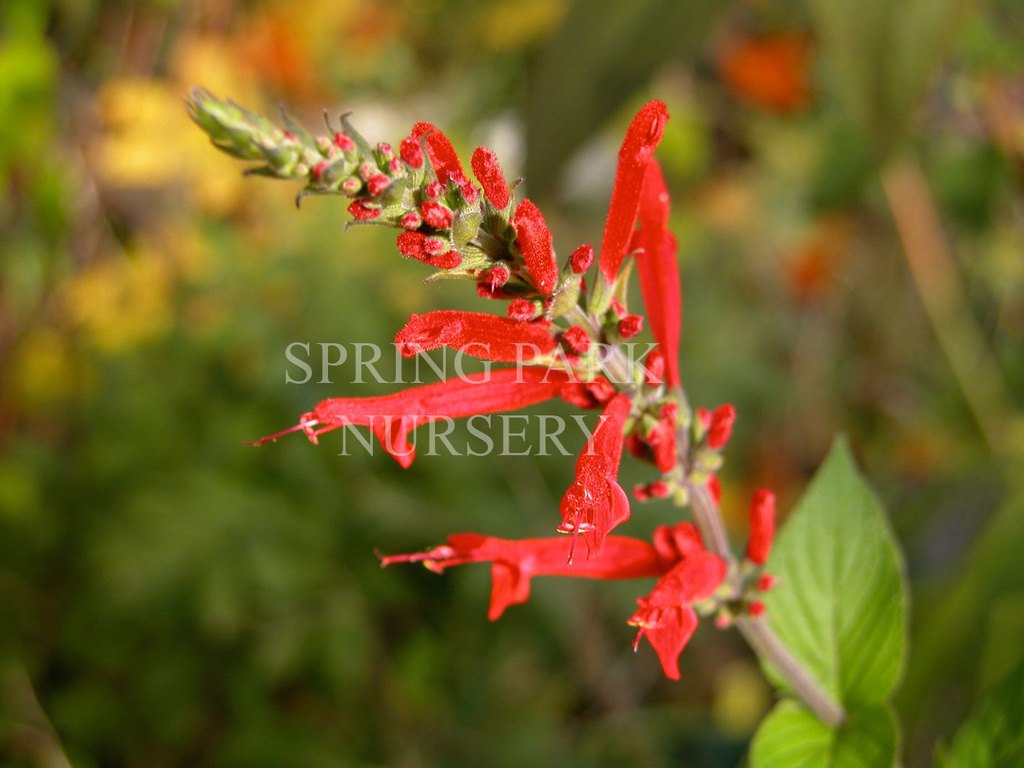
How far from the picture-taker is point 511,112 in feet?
8.31

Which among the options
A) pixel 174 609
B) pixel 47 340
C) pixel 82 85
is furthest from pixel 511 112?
pixel 174 609

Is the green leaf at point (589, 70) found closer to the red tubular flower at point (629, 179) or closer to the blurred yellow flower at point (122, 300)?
the red tubular flower at point (629, 179)

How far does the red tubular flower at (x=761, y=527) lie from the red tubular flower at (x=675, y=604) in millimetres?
57

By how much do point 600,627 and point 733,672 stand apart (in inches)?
18.2

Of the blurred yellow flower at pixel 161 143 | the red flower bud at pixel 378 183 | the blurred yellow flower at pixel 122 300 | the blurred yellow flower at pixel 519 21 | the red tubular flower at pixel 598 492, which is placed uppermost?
the blurred yellow flower at pixel 519 21

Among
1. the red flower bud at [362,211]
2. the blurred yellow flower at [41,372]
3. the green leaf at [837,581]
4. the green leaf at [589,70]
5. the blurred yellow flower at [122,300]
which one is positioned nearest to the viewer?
the red flower bud at [362,211]

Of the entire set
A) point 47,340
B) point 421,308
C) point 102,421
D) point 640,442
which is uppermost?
point 47,340

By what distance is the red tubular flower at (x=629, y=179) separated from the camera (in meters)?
0.49

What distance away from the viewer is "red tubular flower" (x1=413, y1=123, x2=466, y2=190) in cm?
46

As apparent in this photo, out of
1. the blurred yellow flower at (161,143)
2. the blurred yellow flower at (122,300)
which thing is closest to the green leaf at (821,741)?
the blurred yellow flower at (122,300)

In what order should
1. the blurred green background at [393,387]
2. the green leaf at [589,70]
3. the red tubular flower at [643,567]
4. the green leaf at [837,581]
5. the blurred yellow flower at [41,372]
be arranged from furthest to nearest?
the blurred yellow flower at [41,372], the blurred green background at [393,387], the green leaf at [589,70], the green leaf at [837,581], the red tubular flower at [643,567]

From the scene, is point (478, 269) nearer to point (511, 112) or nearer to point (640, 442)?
point (640, 442)

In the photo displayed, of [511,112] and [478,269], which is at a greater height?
[511,112]

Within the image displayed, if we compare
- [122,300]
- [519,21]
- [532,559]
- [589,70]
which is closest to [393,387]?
[589,70]
